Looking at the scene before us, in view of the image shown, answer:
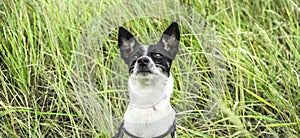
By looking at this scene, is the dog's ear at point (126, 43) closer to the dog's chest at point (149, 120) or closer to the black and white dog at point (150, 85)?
the black and white dog at point (150, 85)

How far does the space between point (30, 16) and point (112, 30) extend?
2.62ft

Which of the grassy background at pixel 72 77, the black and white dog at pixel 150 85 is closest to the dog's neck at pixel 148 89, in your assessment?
the black and white dog at pixel 150 85

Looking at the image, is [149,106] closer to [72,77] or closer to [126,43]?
[126,43]

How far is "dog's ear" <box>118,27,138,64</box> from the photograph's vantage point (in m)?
1.29

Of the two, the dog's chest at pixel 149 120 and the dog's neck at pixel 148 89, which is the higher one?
the dog's neck at pixel 148 89

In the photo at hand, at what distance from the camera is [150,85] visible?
1.25m

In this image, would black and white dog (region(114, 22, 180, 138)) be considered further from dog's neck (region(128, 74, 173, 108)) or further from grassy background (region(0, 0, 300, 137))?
grassy background (region(0, 0, 300, 137))

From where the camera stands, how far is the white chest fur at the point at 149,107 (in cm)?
126

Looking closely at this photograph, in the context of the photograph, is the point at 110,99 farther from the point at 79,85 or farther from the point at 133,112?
the point at 133,112

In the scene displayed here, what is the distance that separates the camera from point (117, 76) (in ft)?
4.70

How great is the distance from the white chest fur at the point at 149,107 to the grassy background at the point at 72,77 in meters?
0.30

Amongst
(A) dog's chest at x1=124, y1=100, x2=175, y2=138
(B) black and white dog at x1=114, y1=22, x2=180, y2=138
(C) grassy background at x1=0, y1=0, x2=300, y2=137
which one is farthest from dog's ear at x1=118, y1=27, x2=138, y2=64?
(C) grassy background at x1=0, y1=0, x2=300, y2=137

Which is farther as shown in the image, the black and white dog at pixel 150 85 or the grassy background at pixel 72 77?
the grassy background at pixel 72 77

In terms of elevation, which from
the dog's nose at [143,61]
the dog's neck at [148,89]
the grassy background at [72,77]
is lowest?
the grassy background at [72,77]
